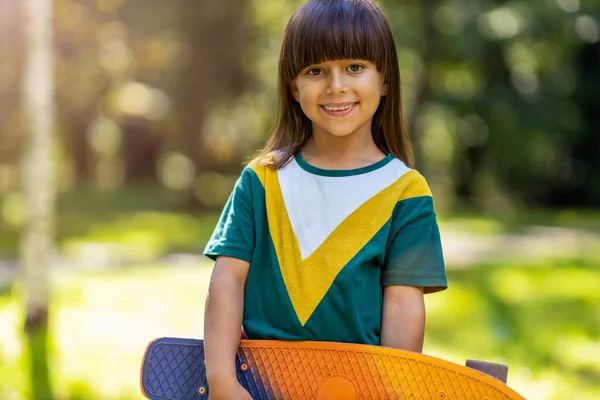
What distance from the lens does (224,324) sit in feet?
7.14

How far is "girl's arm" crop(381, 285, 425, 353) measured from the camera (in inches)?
86.4

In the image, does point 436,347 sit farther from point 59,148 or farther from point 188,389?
point 59,148

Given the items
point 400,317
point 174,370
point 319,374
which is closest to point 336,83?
point 400,317

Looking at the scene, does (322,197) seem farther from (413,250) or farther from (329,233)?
(413,250)

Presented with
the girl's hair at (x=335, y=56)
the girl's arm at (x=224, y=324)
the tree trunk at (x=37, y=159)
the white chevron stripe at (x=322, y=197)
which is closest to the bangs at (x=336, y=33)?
the girl's hair at (x=335, y=56)

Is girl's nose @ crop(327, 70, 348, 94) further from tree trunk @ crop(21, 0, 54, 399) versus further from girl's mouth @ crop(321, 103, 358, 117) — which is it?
tree trunk @ crop(21, 0, 54, 399)

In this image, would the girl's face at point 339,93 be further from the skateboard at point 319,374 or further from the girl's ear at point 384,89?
the skateboard at point 319,374

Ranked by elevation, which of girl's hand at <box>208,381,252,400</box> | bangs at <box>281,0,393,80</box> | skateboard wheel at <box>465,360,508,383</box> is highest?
bangs at <box>281,0,393,80</box>

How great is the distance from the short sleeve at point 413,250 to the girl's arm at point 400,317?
27 mm

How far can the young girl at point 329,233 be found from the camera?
2.16 metres

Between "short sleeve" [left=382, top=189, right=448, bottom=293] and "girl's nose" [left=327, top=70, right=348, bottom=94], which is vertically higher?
"girl's nose" [left=327, top=70, right=348, bottom=94]

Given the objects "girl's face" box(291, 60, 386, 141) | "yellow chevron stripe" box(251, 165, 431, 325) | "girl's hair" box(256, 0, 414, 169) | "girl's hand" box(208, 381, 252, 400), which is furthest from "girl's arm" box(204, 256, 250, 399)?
"girl's face" box(291, 60, 386, 141)

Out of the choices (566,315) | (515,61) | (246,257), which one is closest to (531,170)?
(515,61)

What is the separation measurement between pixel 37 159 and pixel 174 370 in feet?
12.1
